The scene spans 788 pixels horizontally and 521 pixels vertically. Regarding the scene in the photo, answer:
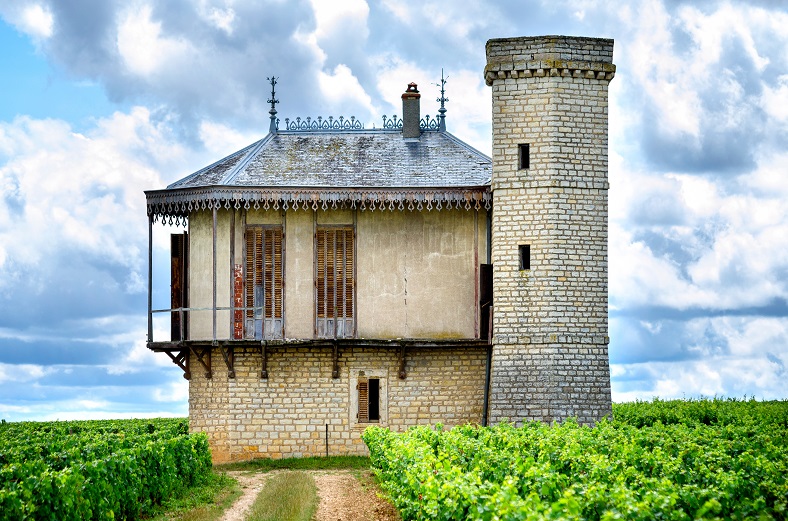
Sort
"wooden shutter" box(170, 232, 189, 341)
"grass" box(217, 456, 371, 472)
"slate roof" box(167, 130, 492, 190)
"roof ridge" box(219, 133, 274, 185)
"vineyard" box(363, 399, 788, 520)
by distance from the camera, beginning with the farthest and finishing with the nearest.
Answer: "wooden shutter" box(170, 232, 189, 341)
"slate roof" box(167, 130, 492, 190)
"roof ridge" box(219, 133, 274, 185)
"grass" box(217, 456, 371, 472)
"vineyard" box(363, 399, 788, 520)

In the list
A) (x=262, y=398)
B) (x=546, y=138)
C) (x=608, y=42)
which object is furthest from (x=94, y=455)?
(x=608, y=42)

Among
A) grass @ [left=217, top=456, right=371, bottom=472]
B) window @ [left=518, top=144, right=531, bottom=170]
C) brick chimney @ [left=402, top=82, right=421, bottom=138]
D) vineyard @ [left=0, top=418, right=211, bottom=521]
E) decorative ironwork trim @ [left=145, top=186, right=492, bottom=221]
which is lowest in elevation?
grass @ [left=217, top=456, right=371, bottom=472]

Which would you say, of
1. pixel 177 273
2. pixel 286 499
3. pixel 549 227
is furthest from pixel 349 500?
A: pixel 177 273

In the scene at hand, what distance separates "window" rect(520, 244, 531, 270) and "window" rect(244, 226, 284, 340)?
231 inches

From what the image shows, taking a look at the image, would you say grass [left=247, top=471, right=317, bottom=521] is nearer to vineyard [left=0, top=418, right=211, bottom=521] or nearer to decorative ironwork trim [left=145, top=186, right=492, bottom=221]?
vineyard [left=0, top=418, right=211, bottom=521]

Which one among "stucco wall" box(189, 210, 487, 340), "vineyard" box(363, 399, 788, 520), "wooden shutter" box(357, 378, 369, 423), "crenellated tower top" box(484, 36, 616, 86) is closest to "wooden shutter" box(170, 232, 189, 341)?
"stucco wall" box(189, 210, 487, 340)

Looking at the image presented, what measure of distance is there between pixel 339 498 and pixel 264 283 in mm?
8302

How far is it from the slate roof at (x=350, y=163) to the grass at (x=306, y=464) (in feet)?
21.6

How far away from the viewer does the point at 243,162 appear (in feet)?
94.3

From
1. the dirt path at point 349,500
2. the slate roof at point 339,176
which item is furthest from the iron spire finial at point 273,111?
the dirt path at point 349,500

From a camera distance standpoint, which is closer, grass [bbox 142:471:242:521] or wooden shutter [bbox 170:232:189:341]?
grass [bbox 142:471:242:521]

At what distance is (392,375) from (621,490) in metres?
16.2

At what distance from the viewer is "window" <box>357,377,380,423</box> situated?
27438 millimetres

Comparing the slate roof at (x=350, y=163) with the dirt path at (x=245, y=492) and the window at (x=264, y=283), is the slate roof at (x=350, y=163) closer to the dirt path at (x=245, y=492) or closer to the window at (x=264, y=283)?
the window at (x=264, y=283)
